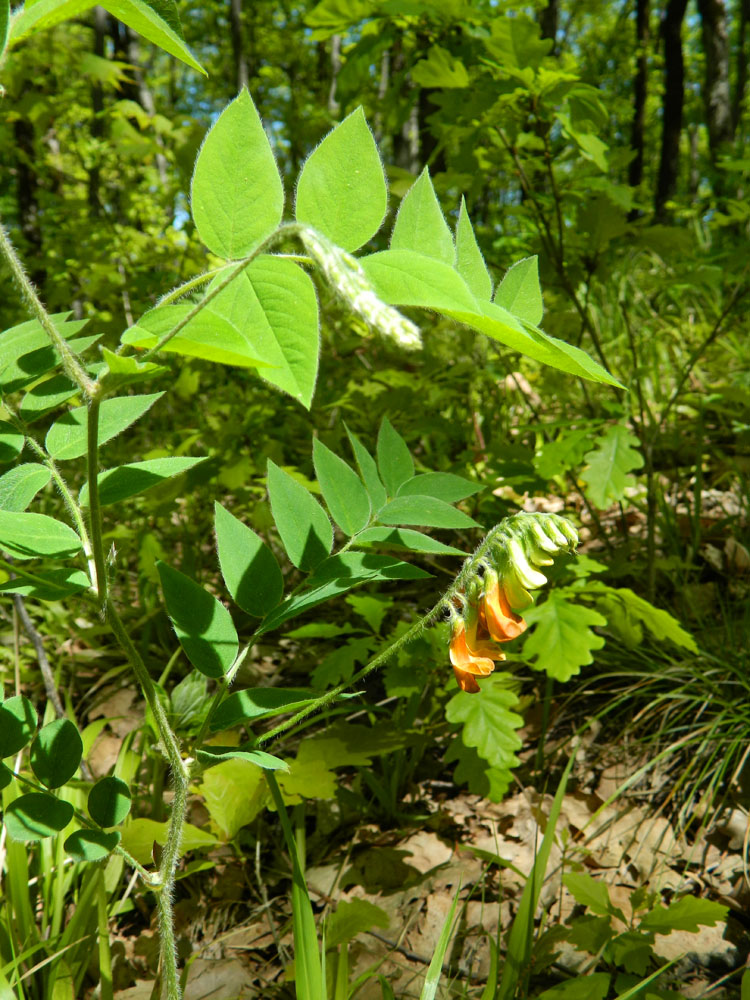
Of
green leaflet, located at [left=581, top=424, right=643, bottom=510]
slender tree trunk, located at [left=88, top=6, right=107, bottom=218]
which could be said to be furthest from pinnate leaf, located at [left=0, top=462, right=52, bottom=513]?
slender tree trunk, located at [left=88, top=6, right=107, bottom=218]

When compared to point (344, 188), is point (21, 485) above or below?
below

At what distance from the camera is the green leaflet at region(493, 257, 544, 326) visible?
2.51 feet

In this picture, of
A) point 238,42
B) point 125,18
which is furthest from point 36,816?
point 238,42

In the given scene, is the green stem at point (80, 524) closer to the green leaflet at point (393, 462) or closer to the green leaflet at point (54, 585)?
the green leaflet at point (54, 585)

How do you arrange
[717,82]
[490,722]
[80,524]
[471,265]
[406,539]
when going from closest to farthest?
[471,265], [80,524], [406,539], [490,722], [717,82]

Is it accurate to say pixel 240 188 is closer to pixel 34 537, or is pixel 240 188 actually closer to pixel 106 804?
pixel 34 537

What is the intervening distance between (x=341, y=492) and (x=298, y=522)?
93 millimetres

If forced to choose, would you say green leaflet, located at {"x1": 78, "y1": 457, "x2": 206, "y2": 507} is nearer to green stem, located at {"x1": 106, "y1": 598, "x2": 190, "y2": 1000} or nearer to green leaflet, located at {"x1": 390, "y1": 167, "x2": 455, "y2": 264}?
green stem, located at {"x1": 106, "y1": 598, "x2": 190, "y2": 1000}

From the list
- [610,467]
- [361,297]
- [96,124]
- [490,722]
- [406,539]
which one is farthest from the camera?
[96,124]

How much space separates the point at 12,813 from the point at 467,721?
942mm

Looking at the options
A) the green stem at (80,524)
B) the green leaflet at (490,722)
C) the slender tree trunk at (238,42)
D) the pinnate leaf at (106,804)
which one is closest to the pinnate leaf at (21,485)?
the green stem at (80,524)

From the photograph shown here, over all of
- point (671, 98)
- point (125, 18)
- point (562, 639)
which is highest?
point (671, 98)

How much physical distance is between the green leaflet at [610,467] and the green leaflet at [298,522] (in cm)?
108

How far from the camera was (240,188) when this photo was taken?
61 cm
